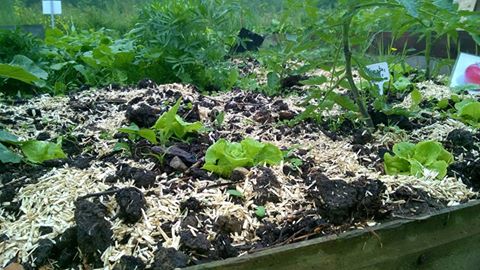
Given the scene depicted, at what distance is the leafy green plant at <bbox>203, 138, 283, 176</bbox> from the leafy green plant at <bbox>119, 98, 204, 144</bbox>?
279 millimetres

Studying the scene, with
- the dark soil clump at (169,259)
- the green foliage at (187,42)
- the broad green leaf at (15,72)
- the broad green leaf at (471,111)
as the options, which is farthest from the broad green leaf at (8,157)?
the broad green leaf at (471,111)

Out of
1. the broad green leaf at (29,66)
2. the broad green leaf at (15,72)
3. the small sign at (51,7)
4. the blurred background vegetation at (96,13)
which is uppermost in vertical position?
the broad green leaf at (15,72)

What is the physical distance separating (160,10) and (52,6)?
1.74 metres

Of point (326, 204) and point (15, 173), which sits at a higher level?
point (326, 204)

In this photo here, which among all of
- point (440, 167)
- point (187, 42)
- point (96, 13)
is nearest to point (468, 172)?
point (440, 167)

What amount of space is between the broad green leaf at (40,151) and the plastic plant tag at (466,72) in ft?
8.56

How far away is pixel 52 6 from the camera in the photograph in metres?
4.53

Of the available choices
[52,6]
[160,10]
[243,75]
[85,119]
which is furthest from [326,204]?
[52,6]

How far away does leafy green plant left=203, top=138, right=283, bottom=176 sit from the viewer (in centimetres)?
178

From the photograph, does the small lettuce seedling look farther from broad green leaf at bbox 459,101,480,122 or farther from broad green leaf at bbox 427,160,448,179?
broad green leaf at bbox 459,101,480,122

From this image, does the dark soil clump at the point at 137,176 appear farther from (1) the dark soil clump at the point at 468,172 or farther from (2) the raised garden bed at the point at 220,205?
(1) the dark soil clump at the point at 468,172

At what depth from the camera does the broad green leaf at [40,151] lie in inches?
73.3

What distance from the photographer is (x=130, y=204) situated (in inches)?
57.7

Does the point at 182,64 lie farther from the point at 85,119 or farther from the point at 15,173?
the point at 15,173
